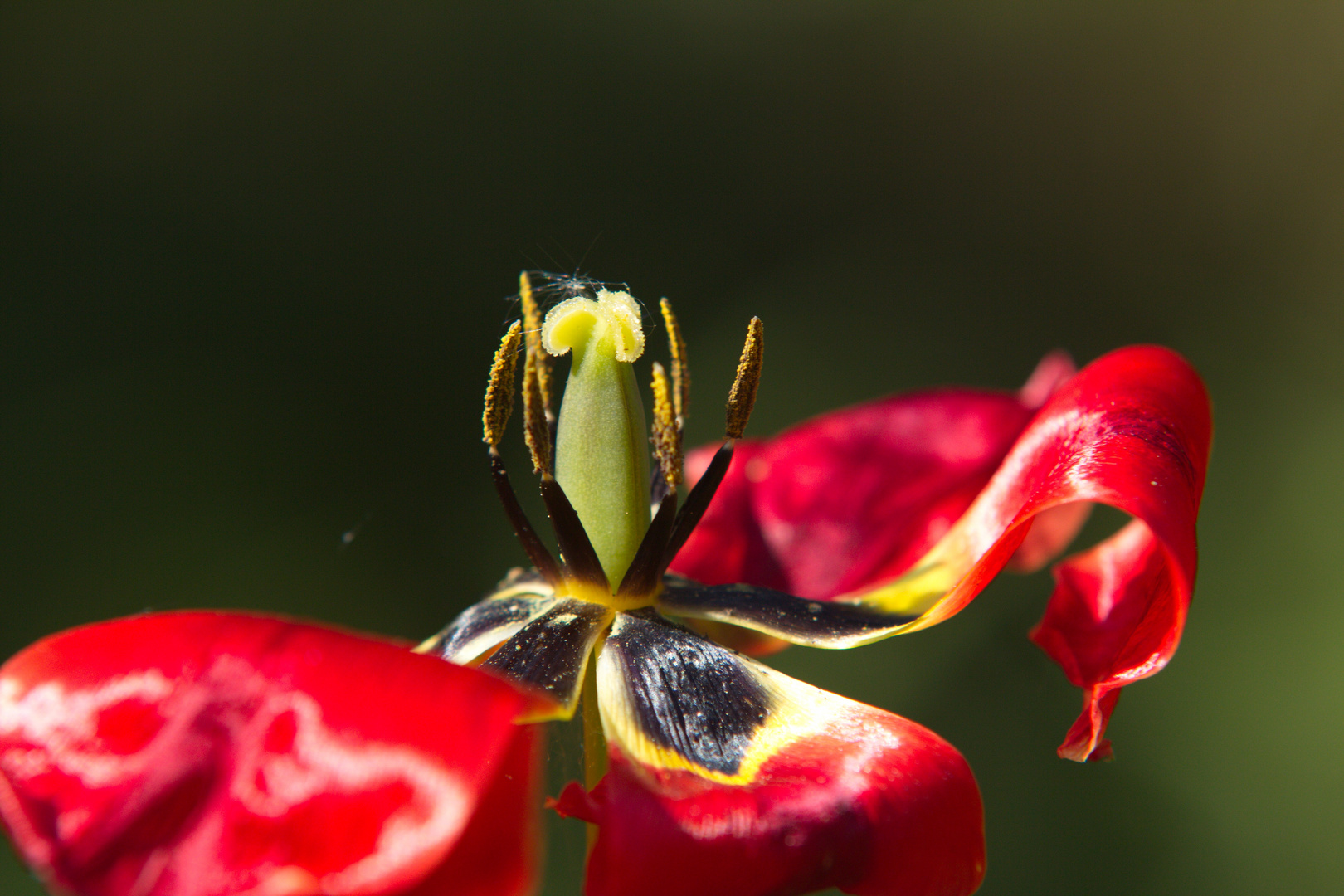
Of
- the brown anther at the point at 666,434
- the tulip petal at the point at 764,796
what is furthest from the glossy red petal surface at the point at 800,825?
the brown anther at the point at 666,434

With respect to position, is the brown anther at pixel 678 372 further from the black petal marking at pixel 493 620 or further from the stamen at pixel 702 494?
the black petal marking at pixel 493 620

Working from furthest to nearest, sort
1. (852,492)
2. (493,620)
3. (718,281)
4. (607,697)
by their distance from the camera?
(718,281)
(852,492)
(493,620)
(607,697)

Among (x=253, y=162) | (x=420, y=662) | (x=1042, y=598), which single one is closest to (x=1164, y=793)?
(x=1042, y=598)

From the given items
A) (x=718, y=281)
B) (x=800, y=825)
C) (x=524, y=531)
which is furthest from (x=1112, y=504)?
(x=718, y=281)

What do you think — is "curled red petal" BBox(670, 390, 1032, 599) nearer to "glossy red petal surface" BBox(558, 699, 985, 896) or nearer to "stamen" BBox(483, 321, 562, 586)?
"stamen" BBox(483, 321, 562, 586)

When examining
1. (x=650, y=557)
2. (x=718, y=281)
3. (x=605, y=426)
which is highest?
(x=605, y=426)

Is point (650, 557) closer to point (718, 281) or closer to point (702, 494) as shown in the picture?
point (702, 494)

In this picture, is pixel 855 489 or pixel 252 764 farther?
pixel 855 489

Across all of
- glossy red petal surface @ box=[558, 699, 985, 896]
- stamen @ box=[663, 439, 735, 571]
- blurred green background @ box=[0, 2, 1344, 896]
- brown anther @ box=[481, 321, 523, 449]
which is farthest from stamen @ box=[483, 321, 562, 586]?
blurred green background @ box=[0, 2, 1344, 896]
